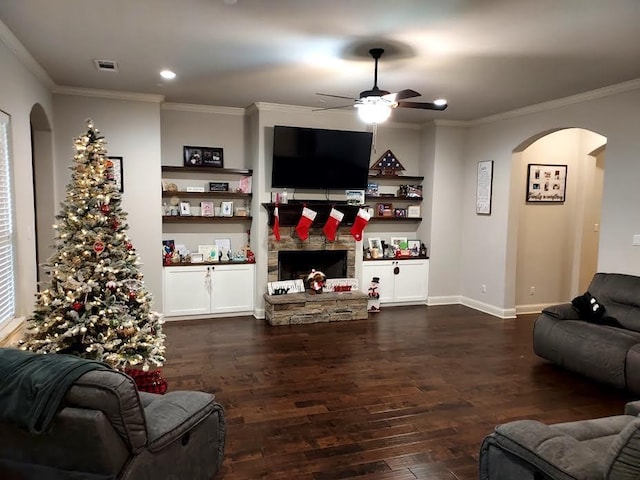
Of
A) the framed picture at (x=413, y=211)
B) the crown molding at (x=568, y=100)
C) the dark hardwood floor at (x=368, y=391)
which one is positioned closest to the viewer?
the dark hardwood floor at (x=368, y=391)

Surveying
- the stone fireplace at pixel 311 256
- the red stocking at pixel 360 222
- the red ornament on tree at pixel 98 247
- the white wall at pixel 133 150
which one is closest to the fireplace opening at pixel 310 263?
the stone fireplace at pixel 311 256

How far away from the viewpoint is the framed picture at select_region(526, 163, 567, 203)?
6.43 m

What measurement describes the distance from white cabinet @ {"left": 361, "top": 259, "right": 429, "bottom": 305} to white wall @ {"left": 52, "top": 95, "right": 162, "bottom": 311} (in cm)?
293

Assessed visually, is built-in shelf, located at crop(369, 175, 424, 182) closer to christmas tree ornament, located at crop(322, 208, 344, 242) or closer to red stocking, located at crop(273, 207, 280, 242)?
christmas tree ornament, located at crop(322, 208, 344, 242)

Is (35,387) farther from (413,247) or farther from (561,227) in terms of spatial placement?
(561,227)

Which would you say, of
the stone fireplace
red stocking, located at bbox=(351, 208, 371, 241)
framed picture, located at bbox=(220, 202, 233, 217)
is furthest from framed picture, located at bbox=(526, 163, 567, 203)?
framed picture, located at bbox=(220, 202, 233, 217)

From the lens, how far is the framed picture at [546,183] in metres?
6.43

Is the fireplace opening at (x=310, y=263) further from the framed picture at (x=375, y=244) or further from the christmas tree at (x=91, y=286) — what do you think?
the christmas tree at (x=91, y=286)

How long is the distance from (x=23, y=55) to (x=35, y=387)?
10.9 feet

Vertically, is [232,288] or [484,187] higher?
[484,187]

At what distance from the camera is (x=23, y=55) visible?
3869 mm

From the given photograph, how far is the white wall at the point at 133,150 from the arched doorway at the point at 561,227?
4818 mm

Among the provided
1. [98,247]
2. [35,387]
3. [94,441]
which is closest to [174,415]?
[94,441]

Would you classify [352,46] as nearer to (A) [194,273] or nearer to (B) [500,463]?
(B) [500,463]
